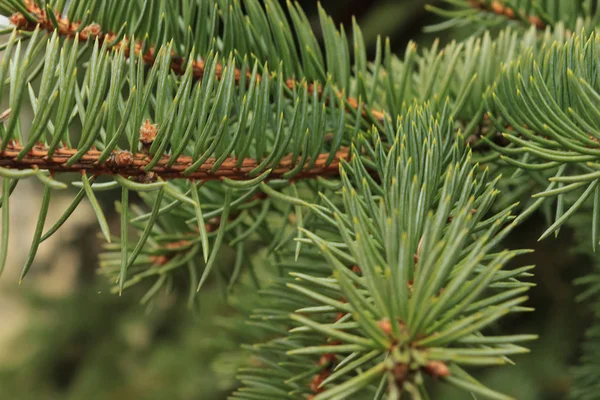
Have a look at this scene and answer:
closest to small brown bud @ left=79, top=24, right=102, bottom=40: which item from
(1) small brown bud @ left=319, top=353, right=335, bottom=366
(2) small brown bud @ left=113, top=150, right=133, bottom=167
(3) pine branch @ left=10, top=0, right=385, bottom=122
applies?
(3) pine branch @ left=10, top=0, right=385, bottom=122

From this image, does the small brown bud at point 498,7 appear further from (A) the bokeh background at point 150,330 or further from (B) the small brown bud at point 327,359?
(A) the bokeh background at point 150,330

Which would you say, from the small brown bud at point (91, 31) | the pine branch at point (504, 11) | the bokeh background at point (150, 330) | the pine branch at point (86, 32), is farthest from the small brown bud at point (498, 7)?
the bokeh background at point (150, 330)

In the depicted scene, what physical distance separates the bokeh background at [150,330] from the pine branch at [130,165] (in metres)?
0.73

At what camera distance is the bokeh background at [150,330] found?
954mm

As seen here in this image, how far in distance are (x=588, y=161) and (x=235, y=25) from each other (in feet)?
0.73

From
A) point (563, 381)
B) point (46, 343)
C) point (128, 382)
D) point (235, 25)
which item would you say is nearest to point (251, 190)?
point (235, 25)

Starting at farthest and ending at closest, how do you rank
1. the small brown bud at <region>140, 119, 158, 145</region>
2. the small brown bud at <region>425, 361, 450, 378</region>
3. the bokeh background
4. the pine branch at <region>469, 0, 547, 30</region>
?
the bokeh background → the pine branch at <region>469, 0, 547, 30</region> → the small brown bud at <region>140, 119, 158, 145</region> → the small brown bud at <region>425, 361, 450, 378</region>

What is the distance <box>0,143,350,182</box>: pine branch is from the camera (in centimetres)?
28

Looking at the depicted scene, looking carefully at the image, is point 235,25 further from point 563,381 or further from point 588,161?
point 563,381

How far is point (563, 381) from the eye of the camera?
94cm

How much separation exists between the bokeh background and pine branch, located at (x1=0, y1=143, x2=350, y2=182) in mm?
727

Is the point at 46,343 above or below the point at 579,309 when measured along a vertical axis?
above

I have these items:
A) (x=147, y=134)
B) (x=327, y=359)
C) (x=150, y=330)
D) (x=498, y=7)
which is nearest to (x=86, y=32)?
(x=147, y=134)

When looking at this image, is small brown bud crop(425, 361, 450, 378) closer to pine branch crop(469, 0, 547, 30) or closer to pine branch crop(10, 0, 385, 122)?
pine branch crop(10, 0, 385, 122)
